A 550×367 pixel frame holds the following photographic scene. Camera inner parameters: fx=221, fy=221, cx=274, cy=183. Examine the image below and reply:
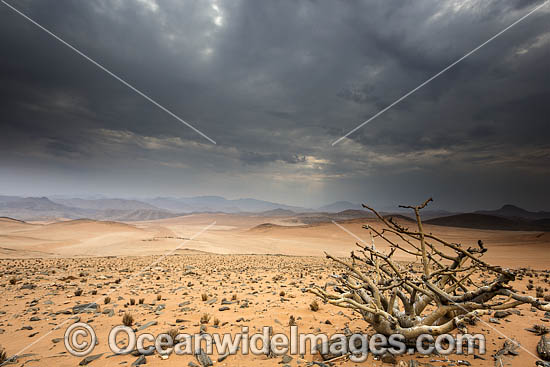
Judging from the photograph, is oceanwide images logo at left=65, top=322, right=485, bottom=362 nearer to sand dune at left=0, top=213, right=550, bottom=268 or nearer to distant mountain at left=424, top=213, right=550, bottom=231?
sand dune at left=0, top=213, right=550, bottom=268

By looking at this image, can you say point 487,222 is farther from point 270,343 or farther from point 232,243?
point 270,343

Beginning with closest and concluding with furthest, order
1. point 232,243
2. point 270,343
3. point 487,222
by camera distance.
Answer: point 270,343
point 232,243
point 487,222

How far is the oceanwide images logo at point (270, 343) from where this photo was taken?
11.1 ft

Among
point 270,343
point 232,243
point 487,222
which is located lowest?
point 232,243

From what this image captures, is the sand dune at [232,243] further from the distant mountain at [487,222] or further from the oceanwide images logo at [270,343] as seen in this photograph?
the oceanwide images logo at [270,343]

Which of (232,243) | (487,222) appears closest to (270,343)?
(232,243)

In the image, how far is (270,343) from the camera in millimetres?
4164

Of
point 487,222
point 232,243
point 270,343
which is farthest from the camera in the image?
point 487,222

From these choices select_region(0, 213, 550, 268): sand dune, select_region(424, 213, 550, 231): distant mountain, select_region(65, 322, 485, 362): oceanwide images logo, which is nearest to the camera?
select_region(65, 322, 485, 362): oceanwide images logo

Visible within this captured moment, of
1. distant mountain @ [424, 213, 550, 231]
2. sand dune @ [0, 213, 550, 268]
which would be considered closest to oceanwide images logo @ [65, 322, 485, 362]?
sand dune @ [0, 213, 550, 268]

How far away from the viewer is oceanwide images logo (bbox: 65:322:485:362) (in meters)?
3.38

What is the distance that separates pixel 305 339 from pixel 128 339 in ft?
12.1

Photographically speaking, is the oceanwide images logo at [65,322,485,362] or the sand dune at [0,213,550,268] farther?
the sand dune at [0,213,550,268]

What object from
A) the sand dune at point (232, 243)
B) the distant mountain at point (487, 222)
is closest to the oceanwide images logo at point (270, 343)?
the sand dune at point (232, 243)
